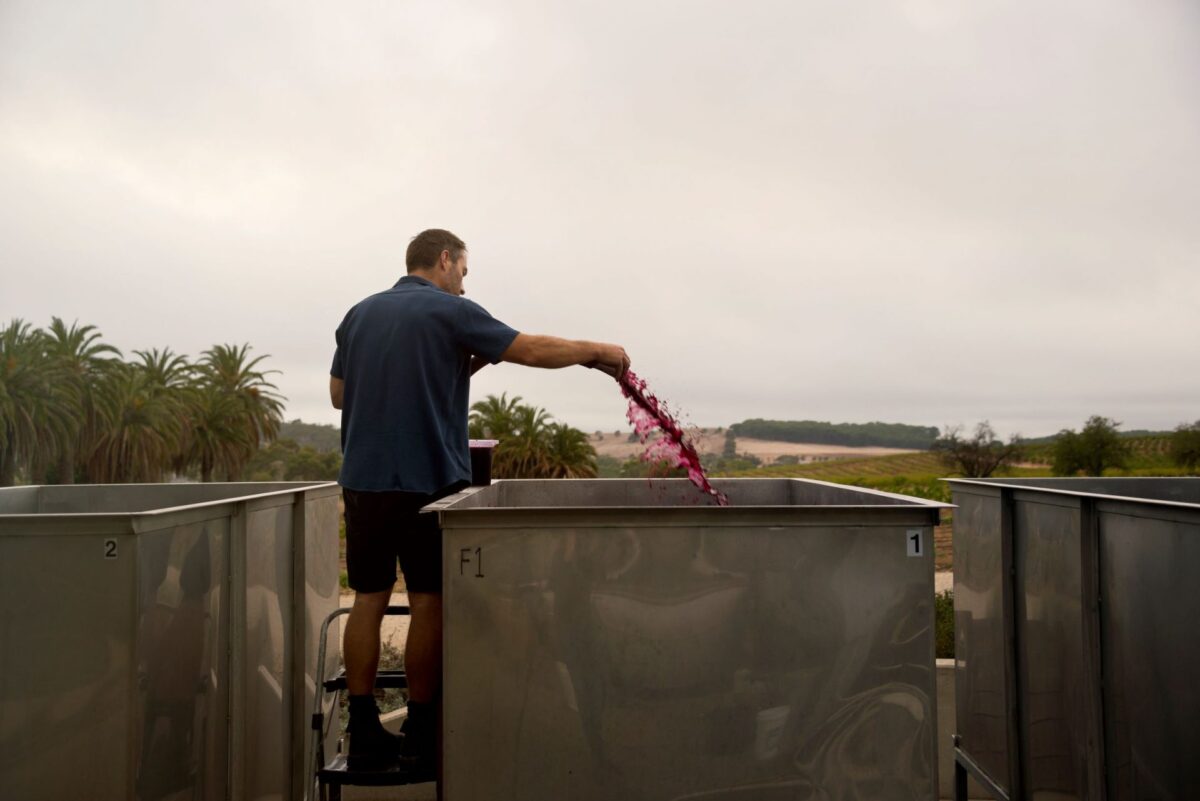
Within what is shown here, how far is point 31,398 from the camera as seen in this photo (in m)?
30.9

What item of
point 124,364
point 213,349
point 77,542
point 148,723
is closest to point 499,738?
point 148,723

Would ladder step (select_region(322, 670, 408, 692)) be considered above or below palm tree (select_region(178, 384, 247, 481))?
below

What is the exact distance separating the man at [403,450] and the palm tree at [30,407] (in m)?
31.0

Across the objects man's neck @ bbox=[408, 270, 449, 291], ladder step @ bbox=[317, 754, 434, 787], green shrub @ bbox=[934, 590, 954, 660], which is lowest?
green shrub @ bbox=[934, 590, 954, 660]

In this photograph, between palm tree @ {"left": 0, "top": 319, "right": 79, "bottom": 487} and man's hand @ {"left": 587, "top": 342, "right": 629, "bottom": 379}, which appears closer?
man's hand @ {"left": 587, "top": 342, "right": 629, "bottom": 379}

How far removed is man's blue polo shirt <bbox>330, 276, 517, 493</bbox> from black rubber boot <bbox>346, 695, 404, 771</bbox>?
A: 0.76 m

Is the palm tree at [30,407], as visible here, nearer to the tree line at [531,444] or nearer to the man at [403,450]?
the tree line at [531,444]

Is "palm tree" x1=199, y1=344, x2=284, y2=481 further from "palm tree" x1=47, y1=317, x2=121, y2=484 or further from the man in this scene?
the man

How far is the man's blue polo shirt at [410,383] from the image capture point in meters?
3.29

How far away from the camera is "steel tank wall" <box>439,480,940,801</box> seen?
2604mm

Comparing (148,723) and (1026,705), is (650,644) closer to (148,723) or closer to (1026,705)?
(148,723)

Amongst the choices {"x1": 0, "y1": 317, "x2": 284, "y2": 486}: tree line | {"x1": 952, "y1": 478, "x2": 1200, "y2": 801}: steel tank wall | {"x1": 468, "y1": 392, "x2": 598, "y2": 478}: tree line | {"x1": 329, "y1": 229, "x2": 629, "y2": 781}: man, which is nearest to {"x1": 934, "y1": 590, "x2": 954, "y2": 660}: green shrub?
{"x1": 952, "y1": 478, "x2": 1200, "y2": 801}: steel tank wall

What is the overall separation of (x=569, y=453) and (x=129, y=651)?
86.0 feet

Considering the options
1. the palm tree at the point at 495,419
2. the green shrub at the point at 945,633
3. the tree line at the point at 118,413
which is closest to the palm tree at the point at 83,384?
the tree line at the point at 118,413
